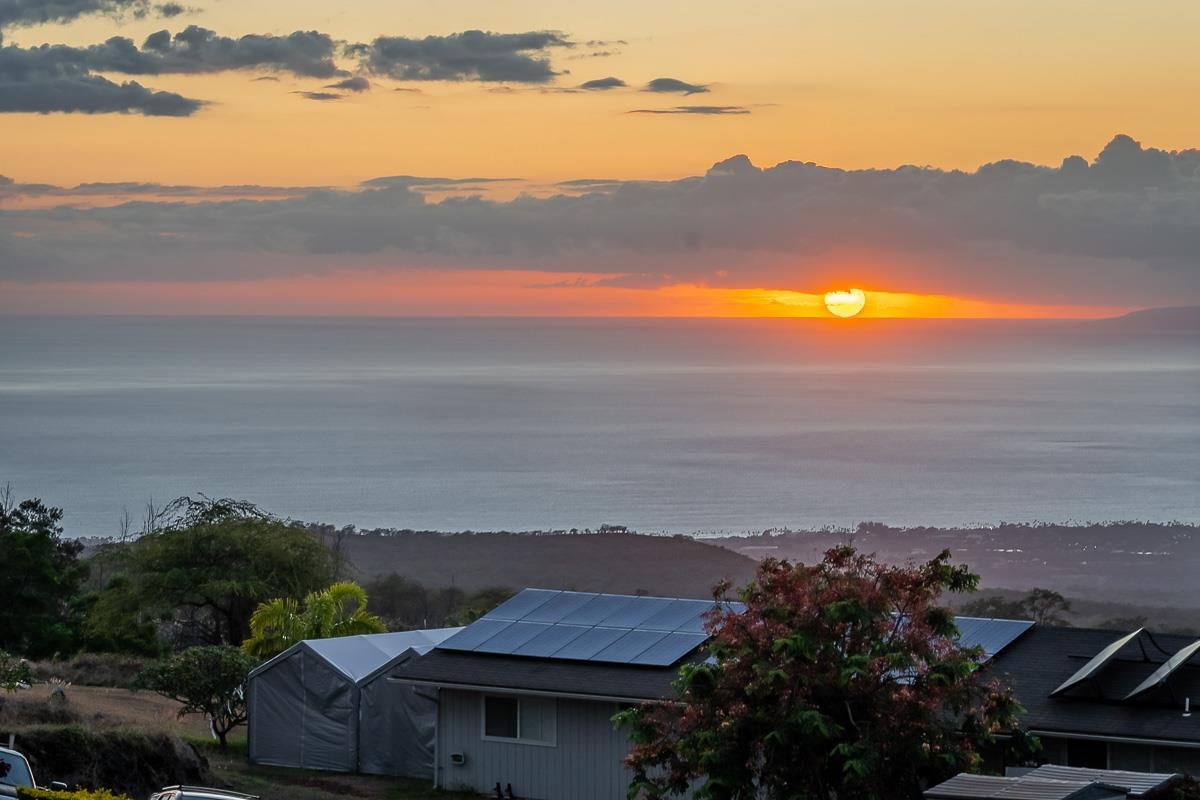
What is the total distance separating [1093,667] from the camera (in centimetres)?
2391

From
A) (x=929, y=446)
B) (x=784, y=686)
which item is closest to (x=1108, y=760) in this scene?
(x=784, y=686)

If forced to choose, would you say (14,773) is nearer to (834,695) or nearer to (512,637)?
(834,695)

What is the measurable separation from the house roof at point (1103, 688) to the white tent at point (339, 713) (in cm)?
A: 1008

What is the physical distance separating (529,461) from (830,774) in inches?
5658

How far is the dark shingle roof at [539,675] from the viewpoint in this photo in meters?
25.9

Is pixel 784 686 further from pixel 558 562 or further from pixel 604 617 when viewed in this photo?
pixel 558 562

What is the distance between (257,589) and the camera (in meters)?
→ 47.7

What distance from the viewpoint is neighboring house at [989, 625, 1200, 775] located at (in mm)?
22547

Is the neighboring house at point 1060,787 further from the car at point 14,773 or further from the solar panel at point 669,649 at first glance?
the car at point 14,773

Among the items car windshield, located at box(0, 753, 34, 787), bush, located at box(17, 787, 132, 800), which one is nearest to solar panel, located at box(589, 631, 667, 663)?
car windshield, located at box(0, 753, 34, 787)

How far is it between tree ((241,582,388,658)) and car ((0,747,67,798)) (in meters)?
16.2

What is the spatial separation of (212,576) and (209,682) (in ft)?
60.7

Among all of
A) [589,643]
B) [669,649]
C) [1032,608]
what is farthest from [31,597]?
[1032,608]

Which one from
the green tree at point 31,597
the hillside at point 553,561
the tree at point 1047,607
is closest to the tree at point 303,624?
the green tree at point 31,597
